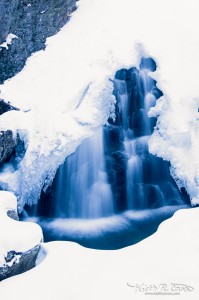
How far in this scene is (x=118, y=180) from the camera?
967cm

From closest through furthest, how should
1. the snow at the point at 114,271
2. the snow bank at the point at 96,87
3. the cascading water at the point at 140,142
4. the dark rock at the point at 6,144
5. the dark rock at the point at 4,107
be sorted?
the snow at the point at 114,271
the snow bank at the point at 96,87
the dark rock at the point at 6,144
the cascading water at the point at 140,142
the dark rock at the point at 4,107

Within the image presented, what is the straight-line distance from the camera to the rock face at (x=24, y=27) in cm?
1105

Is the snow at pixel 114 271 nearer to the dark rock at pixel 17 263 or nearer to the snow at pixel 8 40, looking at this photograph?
the dark rock at pixel 17 263

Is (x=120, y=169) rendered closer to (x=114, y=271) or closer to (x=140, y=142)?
(x=140, y=142)

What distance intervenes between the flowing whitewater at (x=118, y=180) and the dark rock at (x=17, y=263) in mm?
3351

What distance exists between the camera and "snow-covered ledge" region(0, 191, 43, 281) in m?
4.99

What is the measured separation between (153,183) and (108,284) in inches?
205

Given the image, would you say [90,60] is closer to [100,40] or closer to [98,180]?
[100,40]

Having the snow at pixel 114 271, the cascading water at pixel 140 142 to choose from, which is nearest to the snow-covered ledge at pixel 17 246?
the snow at pixel 114 271

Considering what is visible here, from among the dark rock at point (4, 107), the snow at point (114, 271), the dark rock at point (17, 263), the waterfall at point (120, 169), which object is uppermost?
the dark rock at point (4, 107)

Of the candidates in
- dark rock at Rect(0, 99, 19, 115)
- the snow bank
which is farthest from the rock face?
dark rock at Rect(0, 99, 19, 115)

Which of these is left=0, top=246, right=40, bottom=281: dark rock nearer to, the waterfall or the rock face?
the waterfall

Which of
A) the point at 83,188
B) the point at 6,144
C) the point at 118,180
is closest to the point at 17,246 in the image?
the point at 83,188

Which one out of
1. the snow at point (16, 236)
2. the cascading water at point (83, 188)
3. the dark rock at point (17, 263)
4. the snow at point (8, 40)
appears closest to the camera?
the dark rock at point (17, 263)
